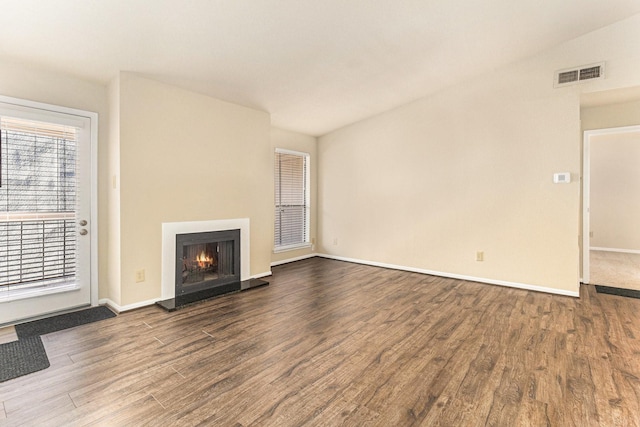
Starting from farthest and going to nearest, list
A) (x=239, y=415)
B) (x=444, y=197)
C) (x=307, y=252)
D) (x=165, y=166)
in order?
(x=307, y=252), (x=444, y=197), (x=165, y=166), (x=239, y=415)

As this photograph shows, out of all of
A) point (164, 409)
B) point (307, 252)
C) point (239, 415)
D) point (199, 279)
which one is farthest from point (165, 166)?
point (307, 252)

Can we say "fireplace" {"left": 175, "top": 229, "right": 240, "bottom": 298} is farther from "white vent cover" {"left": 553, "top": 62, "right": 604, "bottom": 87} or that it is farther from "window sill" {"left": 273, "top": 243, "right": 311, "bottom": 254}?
"white vent cover" {"left": 553, "top": 62, "right": 604, "bottom": 87}

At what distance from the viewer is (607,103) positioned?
4250 mm

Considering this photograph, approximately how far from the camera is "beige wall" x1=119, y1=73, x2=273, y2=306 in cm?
329

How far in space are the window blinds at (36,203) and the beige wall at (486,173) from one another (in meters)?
4.27

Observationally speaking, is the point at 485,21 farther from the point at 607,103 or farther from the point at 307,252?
the point at 307,252

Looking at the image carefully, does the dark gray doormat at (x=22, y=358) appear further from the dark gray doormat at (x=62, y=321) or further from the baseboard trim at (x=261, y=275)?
the baseboard trim at (x=261, y=275)

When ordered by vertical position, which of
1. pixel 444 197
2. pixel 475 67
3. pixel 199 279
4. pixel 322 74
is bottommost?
pixel 199 279

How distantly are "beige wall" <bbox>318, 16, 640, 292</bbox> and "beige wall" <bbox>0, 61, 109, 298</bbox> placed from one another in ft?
12.9

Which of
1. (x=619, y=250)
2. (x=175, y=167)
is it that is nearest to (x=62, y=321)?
(x=175, y=167)

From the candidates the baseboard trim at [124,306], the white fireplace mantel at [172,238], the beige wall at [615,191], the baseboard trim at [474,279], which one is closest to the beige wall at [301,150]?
the baseboard trim at [474,279]

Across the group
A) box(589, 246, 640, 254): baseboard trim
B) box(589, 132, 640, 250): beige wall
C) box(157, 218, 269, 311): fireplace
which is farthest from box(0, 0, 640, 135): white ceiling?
box(589, 246, 640, 254): baseboard trim

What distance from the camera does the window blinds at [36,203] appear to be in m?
2.89

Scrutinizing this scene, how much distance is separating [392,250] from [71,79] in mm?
4928
